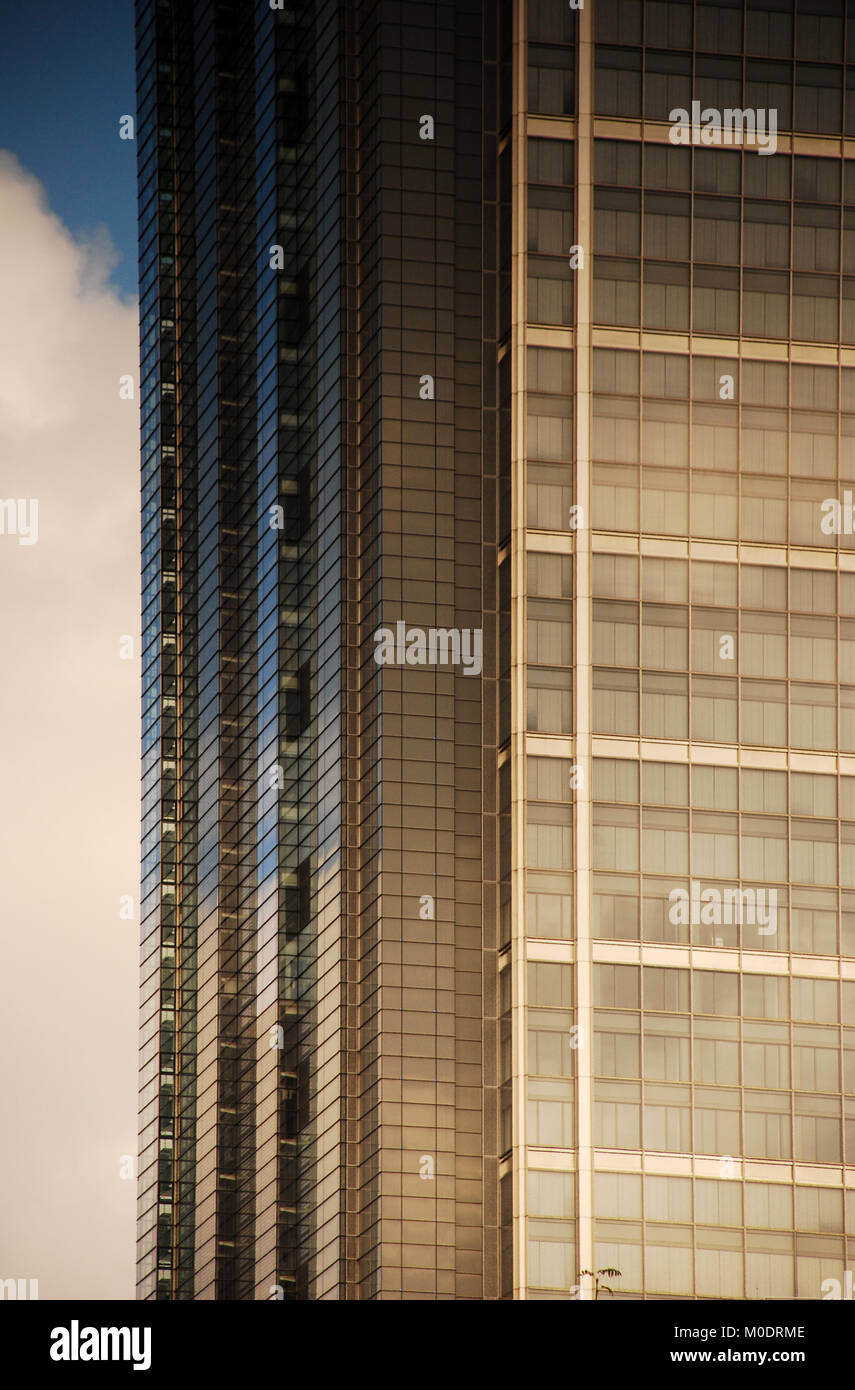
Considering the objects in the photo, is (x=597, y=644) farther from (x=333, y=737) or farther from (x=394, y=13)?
(x=394, y=13)

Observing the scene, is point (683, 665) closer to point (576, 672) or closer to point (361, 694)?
point (576, 672)

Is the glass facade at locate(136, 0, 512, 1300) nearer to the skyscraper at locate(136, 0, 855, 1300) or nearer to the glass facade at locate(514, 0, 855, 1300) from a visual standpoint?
the skyscraper at locate(136, 0, 855, 1300)

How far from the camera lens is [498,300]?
153625mm

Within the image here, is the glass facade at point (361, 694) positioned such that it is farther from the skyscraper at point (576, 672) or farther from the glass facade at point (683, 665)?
the glass facade at point (683, 665)

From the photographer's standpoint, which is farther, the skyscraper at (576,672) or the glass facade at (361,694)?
the glass facade at (361,694)

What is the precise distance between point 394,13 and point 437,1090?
6897 cm

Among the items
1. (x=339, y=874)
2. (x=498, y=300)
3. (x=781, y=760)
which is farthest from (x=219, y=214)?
(x=781, y=760)

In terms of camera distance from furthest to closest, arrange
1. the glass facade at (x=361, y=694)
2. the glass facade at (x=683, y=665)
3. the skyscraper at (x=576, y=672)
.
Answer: the glass facade at (x=361, y=694) → the skyscraper at (x=576, y=672) → the glass facade at (x=683, y=665)

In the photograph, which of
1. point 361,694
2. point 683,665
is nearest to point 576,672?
point 683,665

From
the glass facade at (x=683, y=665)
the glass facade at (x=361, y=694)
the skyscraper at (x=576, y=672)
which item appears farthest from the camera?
the glass facade at (x=361, y=694)

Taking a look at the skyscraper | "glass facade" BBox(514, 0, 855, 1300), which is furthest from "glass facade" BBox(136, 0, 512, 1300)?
"glass facade" BBox(514, 0, 855, 1300)

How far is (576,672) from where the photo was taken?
5502 inches

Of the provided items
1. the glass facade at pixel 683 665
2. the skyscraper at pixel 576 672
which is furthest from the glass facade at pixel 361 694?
the glass facade at pixel 683 665

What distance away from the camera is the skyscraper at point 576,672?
13725cm
